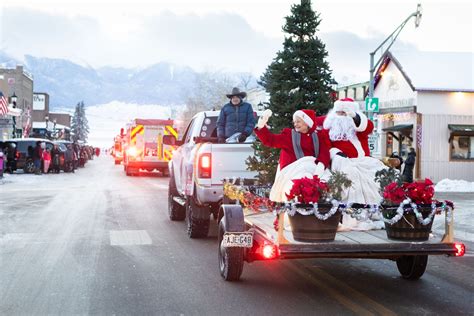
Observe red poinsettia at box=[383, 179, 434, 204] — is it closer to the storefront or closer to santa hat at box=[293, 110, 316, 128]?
santa hat at box=[293, 110, 316, 128]

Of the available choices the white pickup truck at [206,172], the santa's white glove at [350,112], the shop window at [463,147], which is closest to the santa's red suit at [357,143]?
the santa's white glove at [350,112]

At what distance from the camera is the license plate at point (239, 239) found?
6.54m

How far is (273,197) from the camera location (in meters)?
7.21

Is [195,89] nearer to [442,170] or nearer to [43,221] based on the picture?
[442,170]

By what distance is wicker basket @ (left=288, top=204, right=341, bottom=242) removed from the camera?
586 centimetres

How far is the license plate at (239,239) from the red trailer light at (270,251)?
58 cm

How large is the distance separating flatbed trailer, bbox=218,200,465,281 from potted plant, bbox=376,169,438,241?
0.33 ft

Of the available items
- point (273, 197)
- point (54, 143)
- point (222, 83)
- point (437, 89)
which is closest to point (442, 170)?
point (437, 89)

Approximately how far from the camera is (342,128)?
7.80m

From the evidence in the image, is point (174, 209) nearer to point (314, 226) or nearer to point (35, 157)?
point (314, 226)

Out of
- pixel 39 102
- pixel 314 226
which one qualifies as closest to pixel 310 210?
pixel 314 226

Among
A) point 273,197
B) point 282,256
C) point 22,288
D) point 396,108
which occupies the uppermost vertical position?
point 396,108

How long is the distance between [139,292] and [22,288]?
4.25ft

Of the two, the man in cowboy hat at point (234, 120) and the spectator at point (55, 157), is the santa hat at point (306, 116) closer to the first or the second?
the man in cowboy hat at point (234, 120)
